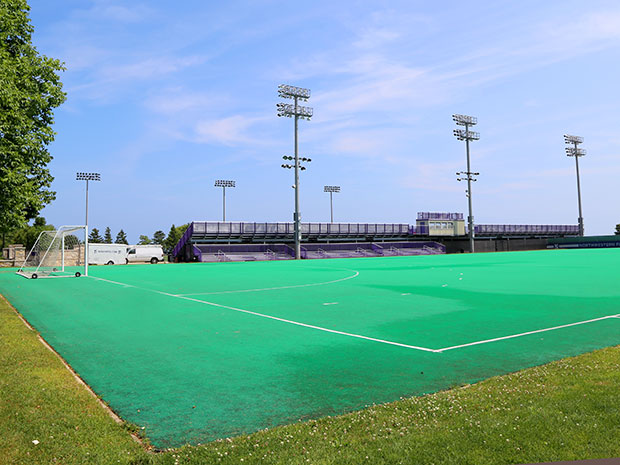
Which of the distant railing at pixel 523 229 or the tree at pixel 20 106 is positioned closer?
the tree at pixel 20 106

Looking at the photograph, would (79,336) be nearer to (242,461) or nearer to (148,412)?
(148,412)

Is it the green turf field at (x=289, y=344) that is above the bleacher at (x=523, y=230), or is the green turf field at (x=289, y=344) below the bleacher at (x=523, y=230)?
below

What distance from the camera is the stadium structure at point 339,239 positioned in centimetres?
6322

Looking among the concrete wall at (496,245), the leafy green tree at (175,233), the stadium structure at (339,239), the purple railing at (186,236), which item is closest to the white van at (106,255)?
the stadium structure at (339,239)

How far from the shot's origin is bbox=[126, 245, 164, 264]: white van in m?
58.5

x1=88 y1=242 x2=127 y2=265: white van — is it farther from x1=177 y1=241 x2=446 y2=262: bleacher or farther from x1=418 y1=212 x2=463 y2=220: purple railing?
x1=418 y1=212 x2=463 y2=220: purple railing

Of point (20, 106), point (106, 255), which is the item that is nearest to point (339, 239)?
point (106, 255)

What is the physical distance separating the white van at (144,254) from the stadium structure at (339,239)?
13.5ft

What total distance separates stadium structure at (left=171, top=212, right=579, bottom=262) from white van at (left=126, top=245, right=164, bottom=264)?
413 centimetres

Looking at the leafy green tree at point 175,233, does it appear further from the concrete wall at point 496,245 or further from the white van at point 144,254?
the concrete wall at point 496,245

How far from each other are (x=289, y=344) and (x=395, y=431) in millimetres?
4804

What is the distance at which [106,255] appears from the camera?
54031mm

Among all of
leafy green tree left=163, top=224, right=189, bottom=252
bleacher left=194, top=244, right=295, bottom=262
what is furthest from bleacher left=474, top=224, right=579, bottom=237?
leafy green tree left=163, top=224, right=189, bottom=252

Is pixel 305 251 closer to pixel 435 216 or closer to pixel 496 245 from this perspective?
pixel 435 216
